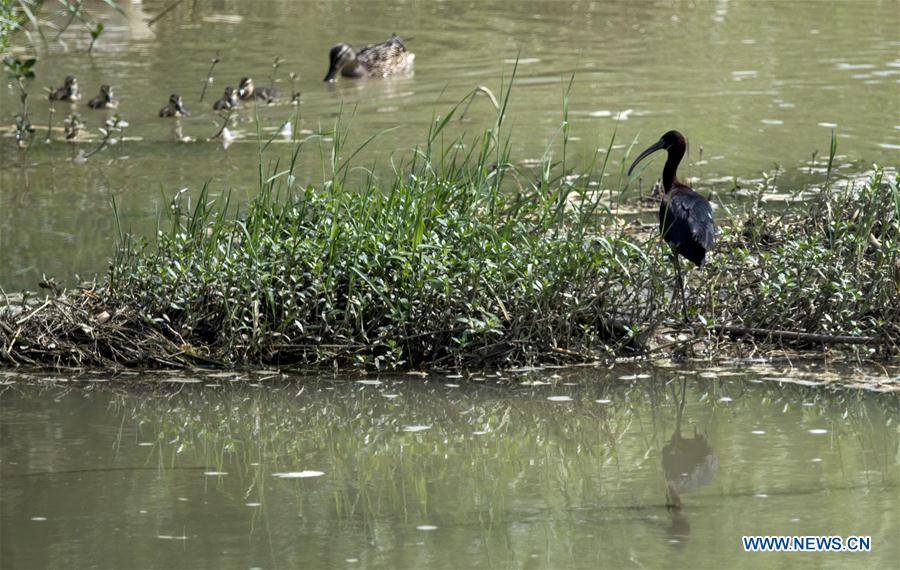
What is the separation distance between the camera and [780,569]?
186 inches

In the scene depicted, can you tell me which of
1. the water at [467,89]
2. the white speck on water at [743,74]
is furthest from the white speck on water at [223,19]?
the white speck on water at [743,74]

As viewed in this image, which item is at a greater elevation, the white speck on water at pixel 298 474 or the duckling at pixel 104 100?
the white speck on water at pixel 298 474

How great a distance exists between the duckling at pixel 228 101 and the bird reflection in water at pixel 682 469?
896 cm

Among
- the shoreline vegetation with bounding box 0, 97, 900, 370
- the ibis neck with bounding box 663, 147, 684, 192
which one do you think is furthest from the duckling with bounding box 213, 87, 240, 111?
the ibis neck with bounding box 663, 147, 684, 192

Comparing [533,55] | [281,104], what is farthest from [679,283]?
[533,55]

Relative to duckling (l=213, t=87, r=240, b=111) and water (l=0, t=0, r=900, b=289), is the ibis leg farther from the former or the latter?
duckling (l=213, t=87, r=240, b=111)

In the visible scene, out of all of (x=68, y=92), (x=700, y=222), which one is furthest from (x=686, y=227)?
(x=68, y=92)

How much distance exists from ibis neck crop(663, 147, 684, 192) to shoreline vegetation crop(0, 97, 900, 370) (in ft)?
1.89

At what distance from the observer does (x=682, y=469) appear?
5.80m

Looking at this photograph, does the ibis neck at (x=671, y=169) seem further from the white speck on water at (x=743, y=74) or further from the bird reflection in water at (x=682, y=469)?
the white speck on water at (x=743, y=74)

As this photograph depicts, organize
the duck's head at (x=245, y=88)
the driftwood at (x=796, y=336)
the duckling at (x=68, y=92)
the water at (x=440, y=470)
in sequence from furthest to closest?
the duckling at (x=68, y=92)
the duck's head at (x=245, y=88)
the driftwood at (x=796, y=336)
the water at (x=440, y=470)

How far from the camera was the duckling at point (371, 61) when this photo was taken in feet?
55.2

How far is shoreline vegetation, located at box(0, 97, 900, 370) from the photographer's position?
23.1 ft

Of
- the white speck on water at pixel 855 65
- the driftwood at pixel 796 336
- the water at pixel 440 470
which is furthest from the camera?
the white speck on water at pixel 855 65
